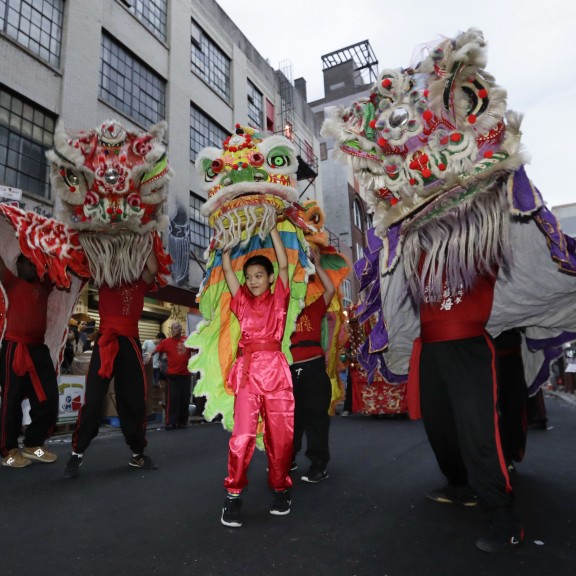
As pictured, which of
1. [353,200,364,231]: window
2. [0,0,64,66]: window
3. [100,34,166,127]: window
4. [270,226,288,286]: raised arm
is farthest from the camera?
[353,200,364,231]: window

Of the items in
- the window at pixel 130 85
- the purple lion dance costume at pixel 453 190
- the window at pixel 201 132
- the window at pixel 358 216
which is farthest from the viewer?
the window at pixel 358 216

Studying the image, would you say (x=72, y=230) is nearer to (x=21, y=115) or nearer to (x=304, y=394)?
(x=304, y=394)

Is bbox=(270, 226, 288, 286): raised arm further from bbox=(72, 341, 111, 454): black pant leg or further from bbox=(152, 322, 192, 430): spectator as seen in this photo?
bbox=(152, 322, 192, 430): spectator

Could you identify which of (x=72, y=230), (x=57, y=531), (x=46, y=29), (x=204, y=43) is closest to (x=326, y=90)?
(x=204, y=43)

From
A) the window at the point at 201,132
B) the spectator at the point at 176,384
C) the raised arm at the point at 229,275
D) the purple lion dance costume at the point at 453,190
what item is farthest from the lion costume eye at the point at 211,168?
the window at the point at 201,132

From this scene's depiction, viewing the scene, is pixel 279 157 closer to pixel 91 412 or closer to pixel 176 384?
pixel 91 412

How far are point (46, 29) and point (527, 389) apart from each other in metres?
10.1

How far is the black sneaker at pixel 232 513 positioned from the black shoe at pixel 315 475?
3.10ft

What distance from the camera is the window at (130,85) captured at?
10.2 m

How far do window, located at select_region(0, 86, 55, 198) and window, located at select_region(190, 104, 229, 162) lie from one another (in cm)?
437

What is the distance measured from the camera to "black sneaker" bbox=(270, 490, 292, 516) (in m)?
2.27

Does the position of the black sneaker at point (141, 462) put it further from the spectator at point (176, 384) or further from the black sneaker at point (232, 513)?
the spectator at point (176, 384)

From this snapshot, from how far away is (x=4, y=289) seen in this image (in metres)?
3.50

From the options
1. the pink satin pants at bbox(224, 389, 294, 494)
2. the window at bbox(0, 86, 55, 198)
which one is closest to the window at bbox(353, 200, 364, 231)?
the window at bbox(0, 86, 55, 198)
